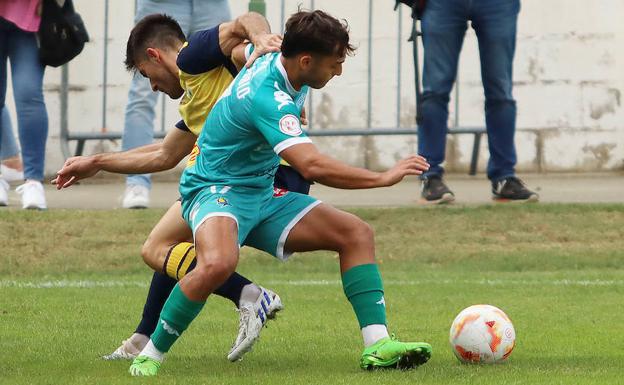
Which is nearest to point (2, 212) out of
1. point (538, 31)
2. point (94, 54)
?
point (94, 54)

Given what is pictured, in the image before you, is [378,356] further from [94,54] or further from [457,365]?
[94,54]

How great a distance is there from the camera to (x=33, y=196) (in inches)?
407

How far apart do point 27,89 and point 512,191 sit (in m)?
3.49

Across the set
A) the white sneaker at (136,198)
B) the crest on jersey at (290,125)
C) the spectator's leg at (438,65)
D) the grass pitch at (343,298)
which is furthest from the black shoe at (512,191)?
the crest on jersey at (290,125)

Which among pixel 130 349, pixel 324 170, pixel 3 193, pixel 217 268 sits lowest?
pixel 130 349

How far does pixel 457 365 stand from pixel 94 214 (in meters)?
4.85

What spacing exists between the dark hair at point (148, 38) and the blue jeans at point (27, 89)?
3885 mm

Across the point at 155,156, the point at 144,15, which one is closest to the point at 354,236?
the point at 155,156

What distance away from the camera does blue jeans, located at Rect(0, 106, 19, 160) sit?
11558mm

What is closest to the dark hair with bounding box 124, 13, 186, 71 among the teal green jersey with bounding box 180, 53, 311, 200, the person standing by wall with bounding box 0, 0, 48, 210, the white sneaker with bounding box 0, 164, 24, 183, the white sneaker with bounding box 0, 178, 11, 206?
the teal green jersey with bounding box 180, 53, 311, 200

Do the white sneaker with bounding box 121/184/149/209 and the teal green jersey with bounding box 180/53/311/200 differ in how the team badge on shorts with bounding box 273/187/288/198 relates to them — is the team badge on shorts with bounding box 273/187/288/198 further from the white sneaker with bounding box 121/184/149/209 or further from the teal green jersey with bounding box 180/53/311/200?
the white sneaker with bounding box 121/184/149/209

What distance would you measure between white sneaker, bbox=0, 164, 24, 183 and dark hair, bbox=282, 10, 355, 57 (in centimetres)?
645

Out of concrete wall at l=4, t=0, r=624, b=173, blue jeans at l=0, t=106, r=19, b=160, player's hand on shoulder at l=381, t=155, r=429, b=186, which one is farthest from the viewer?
concrete wall at l=4, t=0, r=624, b=173

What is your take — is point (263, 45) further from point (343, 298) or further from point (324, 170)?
point (343, 298)
